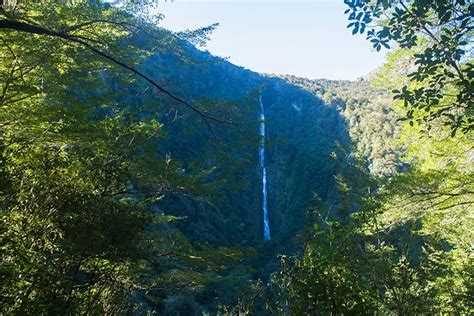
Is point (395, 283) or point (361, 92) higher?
point (361, 92)

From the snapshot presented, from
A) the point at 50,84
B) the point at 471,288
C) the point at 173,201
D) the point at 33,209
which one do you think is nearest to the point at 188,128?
the point at 50,84

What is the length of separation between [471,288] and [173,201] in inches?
1534

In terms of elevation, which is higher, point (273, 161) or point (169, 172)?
point (169, 172)

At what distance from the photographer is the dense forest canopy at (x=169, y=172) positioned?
309 centimetres

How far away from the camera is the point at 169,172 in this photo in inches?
344

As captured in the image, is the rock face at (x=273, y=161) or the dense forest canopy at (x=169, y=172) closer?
the dense forest canopy at (x=169, y=172)

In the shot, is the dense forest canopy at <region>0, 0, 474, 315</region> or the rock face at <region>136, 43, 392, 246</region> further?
the rock face at <region>136, 43, 392, 246</region>

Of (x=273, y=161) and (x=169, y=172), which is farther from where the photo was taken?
(x=273, y=161)

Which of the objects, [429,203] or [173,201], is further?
[173,201]

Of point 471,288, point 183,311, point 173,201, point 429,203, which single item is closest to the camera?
point 471,288

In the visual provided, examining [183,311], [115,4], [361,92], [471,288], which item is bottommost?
[183,311]

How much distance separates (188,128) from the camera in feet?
26.8

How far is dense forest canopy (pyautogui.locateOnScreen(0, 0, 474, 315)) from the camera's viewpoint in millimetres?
3090

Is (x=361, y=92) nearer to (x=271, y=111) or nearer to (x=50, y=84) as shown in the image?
(x=271, y=111)
